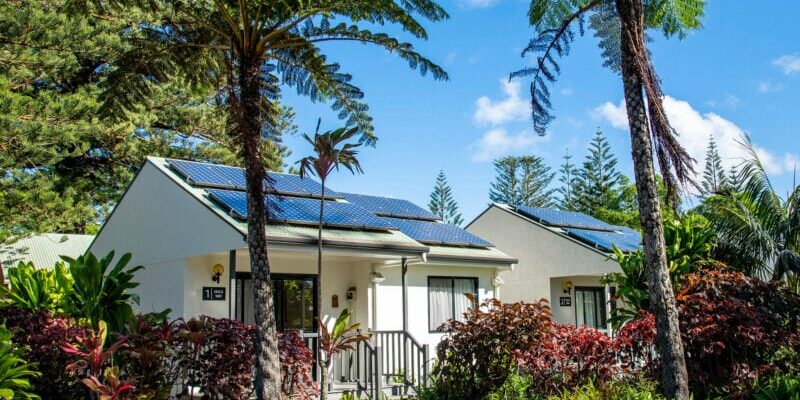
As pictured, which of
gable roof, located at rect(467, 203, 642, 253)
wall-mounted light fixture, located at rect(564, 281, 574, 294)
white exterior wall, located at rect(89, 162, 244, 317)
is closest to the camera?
white exterior wall, located at rect(89, 162, 244, 317)

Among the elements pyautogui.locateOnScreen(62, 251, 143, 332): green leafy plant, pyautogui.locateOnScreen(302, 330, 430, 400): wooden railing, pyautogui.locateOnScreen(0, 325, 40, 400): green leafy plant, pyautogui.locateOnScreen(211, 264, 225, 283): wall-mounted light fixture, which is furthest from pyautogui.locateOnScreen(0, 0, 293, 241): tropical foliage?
pyautogui.locateOnScreen(0, 325, 40, 400): green leafy plant

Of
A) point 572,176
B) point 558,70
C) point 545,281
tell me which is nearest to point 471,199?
point 572,176

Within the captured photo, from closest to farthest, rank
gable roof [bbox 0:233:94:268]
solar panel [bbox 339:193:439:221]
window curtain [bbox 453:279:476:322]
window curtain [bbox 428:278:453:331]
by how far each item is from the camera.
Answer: window curtain [bbox 428:278:453:331] → window curtain [bbox 453:279:476:322] → solar panel [bbox 339:193:439:221] → gable roof [bbox 0:233:94:268]

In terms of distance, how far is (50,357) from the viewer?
378 inches

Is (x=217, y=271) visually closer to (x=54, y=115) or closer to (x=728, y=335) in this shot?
(x=728, y=335)

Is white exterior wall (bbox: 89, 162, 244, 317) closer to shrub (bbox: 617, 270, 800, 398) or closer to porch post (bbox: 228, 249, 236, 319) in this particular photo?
porch post (bbox: 228, 249, 236, 319)

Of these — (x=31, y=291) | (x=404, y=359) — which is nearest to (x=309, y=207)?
(x=404, y=359)

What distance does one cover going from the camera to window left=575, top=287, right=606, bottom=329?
21.2 m

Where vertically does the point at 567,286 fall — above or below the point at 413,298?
above

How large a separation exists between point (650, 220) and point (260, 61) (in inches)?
229

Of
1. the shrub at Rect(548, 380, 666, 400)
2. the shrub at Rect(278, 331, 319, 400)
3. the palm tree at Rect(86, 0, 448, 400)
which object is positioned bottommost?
the shrub at Rect(548, 380, 666, 400)

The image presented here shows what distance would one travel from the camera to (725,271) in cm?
1263

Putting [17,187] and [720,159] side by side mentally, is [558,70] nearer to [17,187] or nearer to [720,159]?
[17,187]

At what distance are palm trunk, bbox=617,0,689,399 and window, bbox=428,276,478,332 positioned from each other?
7.31 m
